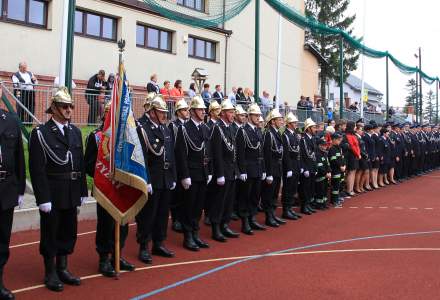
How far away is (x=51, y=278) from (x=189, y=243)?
93.6 inches

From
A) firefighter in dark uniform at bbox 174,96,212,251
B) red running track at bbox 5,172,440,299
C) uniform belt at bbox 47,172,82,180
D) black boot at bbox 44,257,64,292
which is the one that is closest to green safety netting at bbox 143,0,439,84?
firefighter in dark uniform at bbox 174,96,212,251

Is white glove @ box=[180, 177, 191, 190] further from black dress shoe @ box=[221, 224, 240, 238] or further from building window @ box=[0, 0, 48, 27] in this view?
building window @ box=[0, 0, 48, 27]

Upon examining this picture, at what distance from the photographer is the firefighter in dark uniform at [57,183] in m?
5.49

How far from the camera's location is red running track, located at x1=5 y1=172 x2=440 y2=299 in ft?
18.0

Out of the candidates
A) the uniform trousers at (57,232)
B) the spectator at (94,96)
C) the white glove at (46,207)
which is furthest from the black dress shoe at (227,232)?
the spectator at (94,96)

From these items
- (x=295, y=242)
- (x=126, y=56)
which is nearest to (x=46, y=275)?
(x=295, y=242)

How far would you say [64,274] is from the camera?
575cm

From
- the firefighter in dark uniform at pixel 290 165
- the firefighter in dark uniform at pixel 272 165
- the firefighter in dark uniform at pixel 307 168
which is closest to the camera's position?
the firefighter in dark uniform at pixel 272 165

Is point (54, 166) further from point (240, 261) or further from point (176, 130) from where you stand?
point (240, 261)

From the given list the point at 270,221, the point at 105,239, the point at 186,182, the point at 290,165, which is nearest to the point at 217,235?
the point at 186,182

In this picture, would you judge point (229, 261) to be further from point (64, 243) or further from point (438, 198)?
point (438, 198)

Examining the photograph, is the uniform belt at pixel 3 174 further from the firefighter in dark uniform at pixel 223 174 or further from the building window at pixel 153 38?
the building window at pixel 153 38

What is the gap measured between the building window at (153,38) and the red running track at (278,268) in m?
13.9

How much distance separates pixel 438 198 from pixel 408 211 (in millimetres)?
2765
